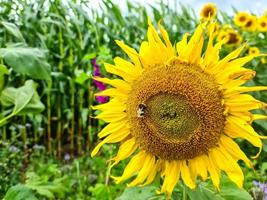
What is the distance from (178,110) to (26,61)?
2.42ft

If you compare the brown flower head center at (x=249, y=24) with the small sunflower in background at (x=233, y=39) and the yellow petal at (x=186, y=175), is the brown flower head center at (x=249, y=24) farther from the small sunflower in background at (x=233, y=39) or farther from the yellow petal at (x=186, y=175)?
the yellow petal at (x=186, y=175)

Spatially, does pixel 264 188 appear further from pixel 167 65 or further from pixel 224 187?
pixel 167 65

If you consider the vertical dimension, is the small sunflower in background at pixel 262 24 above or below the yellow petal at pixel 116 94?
above

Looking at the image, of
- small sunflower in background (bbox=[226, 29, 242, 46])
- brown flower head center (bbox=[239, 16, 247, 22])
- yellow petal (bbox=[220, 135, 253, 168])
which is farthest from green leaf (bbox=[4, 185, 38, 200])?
brown flower head center (bbox=[239, 16, 247, 22])

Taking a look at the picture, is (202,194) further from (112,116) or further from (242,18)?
(242,18)

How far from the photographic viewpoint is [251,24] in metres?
5.25

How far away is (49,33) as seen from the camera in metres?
5.57

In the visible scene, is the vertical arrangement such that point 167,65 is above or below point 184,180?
above

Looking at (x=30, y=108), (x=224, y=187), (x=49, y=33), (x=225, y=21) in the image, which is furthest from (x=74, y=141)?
(x=224, y=187)

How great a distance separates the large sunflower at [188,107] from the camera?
1710 millimetres

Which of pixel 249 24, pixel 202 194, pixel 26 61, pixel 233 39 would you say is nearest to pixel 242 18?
pixel 249 24

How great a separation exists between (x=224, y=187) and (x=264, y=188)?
0.63 m

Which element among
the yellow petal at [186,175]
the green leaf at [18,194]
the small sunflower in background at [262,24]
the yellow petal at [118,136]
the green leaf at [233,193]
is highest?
the small sunflower in background at [262,24]

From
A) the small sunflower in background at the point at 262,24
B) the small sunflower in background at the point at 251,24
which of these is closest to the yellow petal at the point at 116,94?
the small sunflower in background at the point at 262,24
